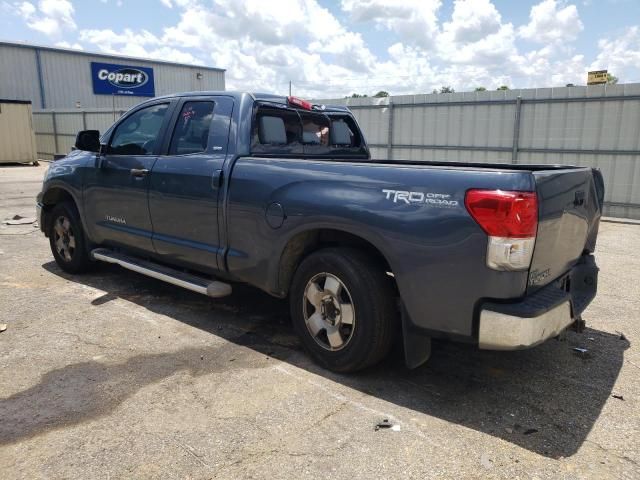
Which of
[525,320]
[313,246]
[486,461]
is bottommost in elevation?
[486,461]

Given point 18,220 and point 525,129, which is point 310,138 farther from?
point 525,129

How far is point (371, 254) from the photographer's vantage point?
11.2 feet

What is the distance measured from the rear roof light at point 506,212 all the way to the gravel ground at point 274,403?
111 cm

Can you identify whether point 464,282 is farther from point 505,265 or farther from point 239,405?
point 239,405

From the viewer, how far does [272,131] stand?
14.2ft

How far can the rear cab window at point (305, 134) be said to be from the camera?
4.28m

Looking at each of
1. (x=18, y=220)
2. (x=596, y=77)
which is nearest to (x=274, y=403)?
(x=18, y=220)

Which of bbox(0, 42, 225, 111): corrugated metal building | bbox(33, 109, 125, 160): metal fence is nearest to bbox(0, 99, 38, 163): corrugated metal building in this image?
bbox(33, 109, 125, 160): metal fence

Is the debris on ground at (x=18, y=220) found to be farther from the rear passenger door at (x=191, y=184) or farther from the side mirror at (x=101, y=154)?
the rear passenger door at (x=191, y=184)

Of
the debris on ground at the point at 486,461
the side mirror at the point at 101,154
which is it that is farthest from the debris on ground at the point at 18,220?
the debris on ground at the point at 486,461

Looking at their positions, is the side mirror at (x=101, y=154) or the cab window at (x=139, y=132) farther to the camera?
the side mirror at (x=101, y=154)

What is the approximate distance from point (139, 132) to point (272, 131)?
1.47 meters

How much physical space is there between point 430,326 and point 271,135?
6.96ft

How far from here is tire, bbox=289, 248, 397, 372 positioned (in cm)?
326
